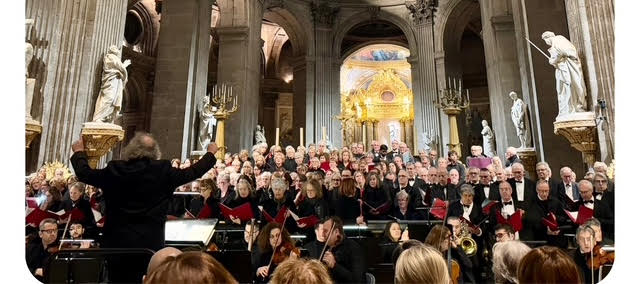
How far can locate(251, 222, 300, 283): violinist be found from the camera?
473 cm

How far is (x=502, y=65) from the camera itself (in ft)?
47.4

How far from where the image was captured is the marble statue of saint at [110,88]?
8.75 m

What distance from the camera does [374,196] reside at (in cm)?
707

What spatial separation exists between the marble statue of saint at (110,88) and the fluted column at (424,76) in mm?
15197

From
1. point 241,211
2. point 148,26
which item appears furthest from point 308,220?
point 148,26

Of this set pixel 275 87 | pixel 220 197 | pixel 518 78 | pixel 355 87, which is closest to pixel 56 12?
pixel 220 197

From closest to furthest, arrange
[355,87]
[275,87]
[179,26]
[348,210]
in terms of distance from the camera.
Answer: [348,210] → [179,26] → [275,87] → [355,87]

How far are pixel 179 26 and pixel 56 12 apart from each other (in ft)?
19.7

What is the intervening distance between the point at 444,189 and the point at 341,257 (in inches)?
152

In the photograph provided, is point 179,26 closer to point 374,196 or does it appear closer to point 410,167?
point 410,167

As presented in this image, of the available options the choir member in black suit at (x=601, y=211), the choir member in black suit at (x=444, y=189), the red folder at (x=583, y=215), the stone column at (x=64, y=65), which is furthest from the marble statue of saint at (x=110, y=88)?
the choir member in black suit at (x=601, y=211)

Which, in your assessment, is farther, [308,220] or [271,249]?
[308,220]

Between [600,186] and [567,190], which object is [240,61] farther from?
[600,186]

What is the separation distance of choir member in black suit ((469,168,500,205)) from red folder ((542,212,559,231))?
94cm
